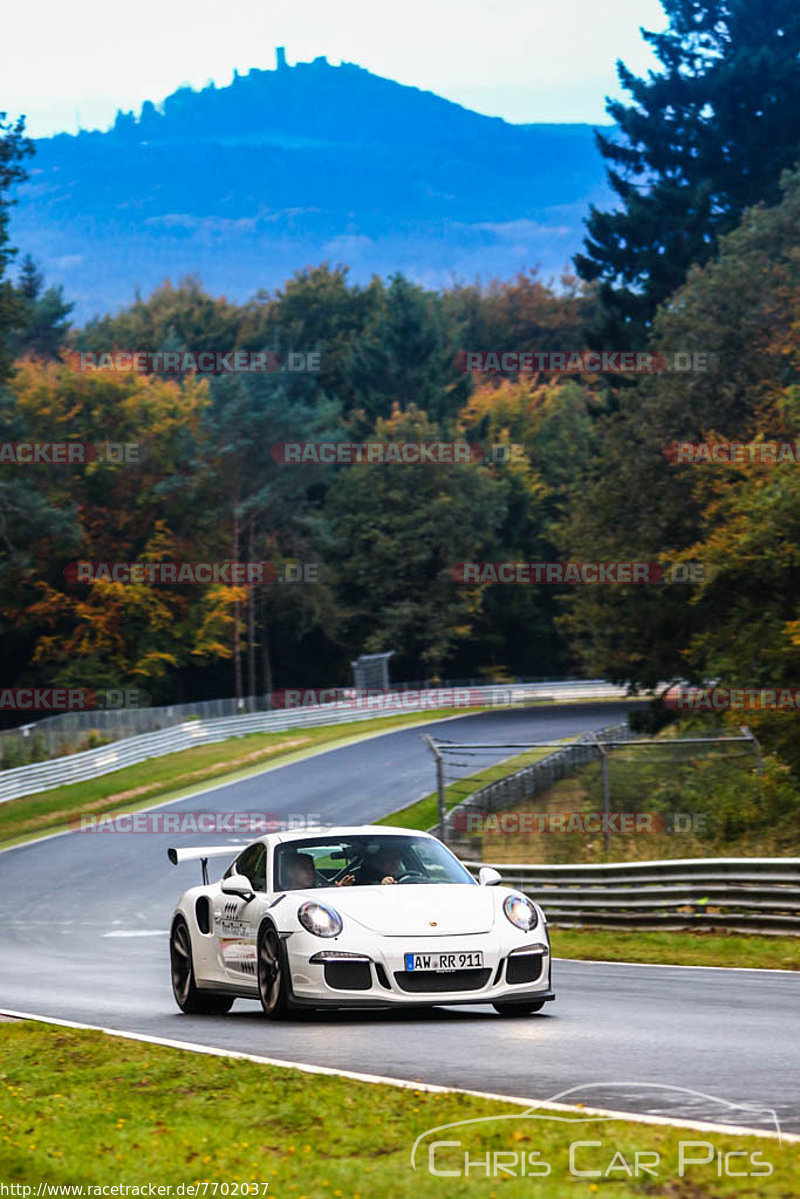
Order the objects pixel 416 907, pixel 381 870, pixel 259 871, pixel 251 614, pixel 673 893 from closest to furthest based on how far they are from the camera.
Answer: pixel 416 907
pixel 381 870
pixel 259 871
pixel 673 893
pixel 251 614

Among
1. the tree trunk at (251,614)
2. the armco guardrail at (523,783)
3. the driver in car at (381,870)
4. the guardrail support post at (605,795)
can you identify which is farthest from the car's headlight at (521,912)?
the tree trunk at (251,614)

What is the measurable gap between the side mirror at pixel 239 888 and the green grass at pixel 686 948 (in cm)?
588

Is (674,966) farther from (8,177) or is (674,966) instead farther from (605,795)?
(8,177)

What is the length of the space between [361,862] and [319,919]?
1.09 metres

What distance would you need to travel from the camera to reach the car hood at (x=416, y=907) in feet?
35.0

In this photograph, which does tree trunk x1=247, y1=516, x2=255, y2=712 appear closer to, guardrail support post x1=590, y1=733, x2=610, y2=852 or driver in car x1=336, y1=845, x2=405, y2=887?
guardrail support post x1=590, y1=733, x2=610, y2=852

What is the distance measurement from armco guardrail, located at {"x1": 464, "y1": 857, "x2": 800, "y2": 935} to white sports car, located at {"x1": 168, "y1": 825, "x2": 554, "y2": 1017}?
23.2ft

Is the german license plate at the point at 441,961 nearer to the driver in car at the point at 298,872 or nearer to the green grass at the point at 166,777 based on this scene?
the driver in car at the point at 298,872

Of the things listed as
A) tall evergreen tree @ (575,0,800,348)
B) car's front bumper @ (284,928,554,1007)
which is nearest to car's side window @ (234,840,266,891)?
car's front bumper @ (284,928,554,1007)

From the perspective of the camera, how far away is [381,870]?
11.8m

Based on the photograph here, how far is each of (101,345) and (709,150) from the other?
4229cm

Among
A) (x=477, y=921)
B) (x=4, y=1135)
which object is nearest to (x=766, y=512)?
(x=477, y=921)

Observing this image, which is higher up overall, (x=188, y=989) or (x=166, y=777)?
(x=188, y=989)

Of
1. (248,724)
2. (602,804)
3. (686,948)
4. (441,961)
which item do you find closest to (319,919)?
(441,961)
